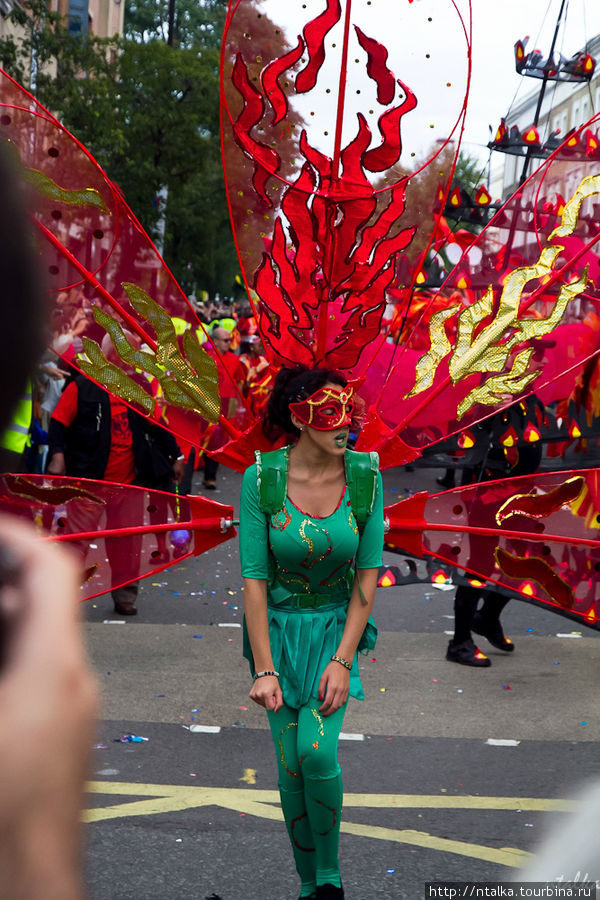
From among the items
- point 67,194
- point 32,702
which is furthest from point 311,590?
point 32,702

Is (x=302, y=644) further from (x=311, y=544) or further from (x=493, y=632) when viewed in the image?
(x=493, y=632)

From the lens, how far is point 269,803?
4570mm

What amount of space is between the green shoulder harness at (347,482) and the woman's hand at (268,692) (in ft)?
1.69

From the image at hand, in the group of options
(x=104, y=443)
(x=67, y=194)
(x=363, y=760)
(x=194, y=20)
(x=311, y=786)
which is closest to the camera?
(x=311, y=786)

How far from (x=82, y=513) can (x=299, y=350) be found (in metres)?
0.93

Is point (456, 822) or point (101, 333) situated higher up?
point (101, 333)

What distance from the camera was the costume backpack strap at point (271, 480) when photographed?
352 cm

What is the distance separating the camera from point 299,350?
3797 mm

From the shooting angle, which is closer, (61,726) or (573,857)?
(61,726)

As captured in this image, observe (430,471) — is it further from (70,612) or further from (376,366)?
(70,612)

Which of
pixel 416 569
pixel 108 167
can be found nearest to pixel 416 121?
pixel 416 569

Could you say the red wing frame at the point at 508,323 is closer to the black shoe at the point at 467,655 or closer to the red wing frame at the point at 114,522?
the red wing frame at the point at 114,522

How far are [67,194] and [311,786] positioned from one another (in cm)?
209

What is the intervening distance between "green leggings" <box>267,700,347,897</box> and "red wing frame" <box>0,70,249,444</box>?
3.40 feet
